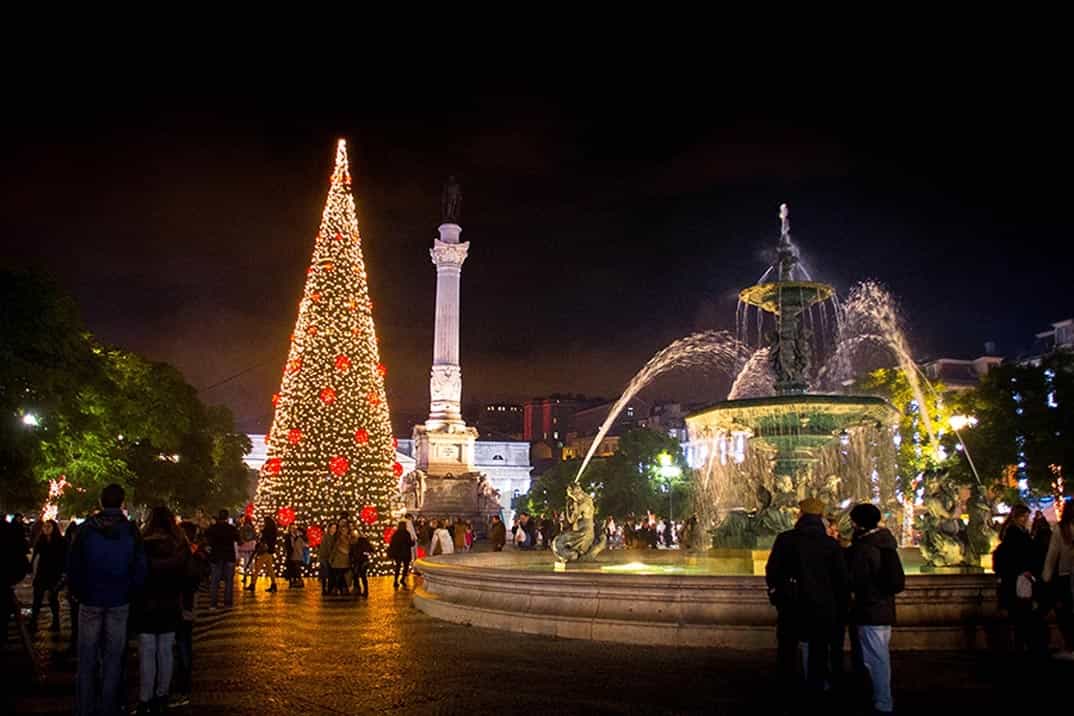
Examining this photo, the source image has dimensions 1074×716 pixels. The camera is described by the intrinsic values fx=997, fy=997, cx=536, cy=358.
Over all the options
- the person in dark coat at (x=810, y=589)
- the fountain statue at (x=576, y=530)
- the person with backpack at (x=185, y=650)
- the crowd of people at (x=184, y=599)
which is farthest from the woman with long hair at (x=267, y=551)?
the person in dark coat at (x=810, y=589)

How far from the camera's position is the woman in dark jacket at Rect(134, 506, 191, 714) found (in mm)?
8281

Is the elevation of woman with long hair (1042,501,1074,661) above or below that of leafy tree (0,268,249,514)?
below

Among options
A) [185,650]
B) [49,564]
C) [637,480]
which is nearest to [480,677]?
[185,650]

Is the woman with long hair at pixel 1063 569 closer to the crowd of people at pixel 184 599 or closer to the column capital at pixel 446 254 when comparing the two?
the crowd of people at pixel 184 599

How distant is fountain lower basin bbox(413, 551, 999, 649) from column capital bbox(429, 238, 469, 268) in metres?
65.3

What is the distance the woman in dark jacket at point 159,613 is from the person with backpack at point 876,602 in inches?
220

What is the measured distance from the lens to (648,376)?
23656 mm

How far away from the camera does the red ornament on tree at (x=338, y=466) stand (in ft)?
97.6

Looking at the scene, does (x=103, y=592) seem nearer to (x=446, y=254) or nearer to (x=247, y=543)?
(x=247, y=543)

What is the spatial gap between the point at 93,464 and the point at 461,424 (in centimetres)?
4765

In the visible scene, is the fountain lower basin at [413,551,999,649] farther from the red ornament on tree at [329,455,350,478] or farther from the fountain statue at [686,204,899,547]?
the red ornament on tree at [329,455,350,478]

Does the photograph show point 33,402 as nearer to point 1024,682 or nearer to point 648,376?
point 648,376

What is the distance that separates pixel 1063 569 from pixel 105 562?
9.49 m

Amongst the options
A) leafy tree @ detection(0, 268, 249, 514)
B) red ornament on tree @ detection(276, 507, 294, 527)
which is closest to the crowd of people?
leafy tree @ detection(0, 268, 249, 514)
